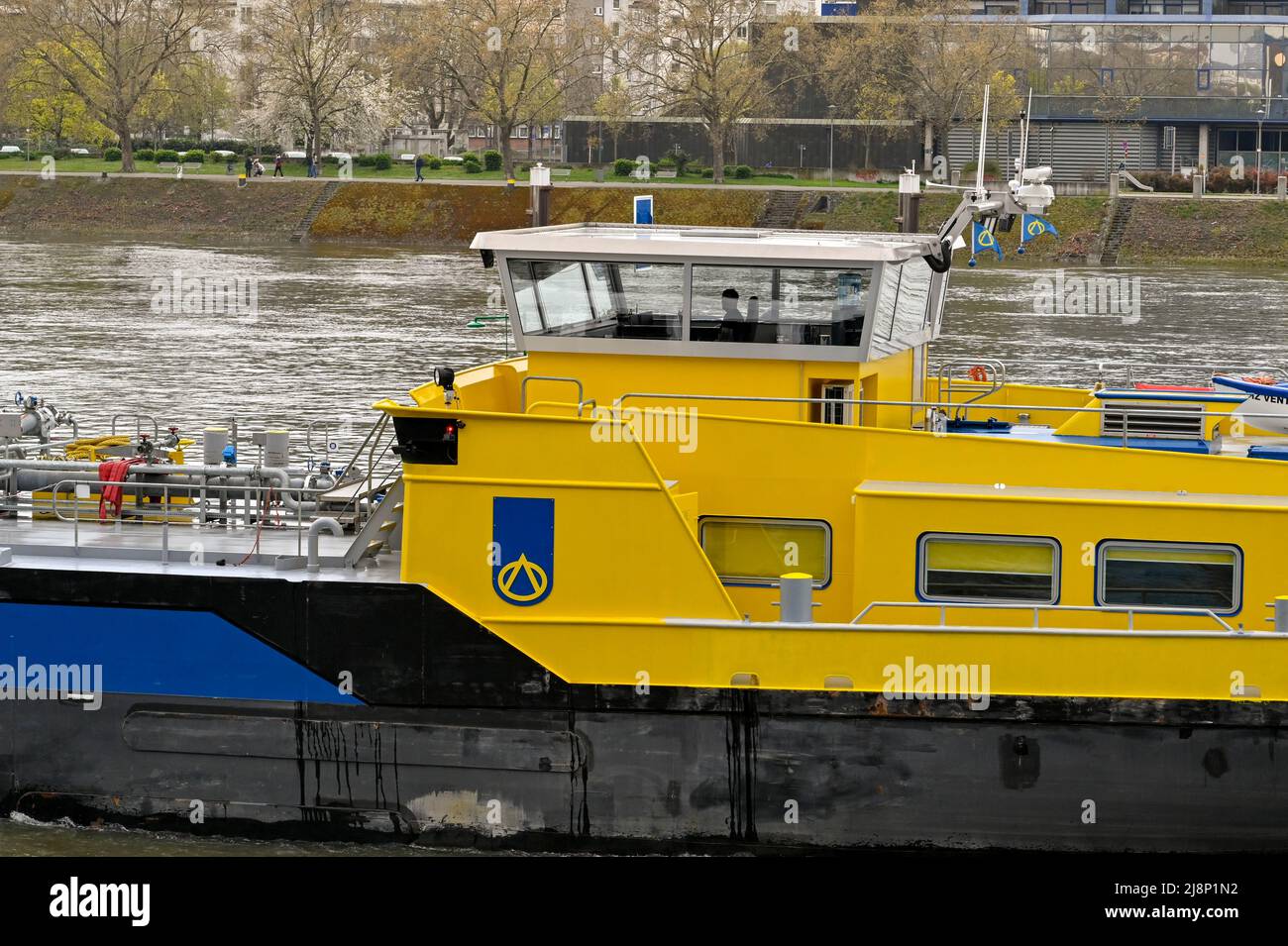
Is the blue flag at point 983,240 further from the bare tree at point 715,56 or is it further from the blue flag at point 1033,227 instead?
the bare tree at point 715,56

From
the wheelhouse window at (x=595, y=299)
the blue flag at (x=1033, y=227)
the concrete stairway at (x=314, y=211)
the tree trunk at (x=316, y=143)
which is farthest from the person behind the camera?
the tree trunk at (x=316, y=143)

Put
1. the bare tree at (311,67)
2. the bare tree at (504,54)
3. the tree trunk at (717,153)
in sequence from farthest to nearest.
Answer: the bare tree at (311,67) < the bare tree at (504,54) < the tree trunk at (717,153)

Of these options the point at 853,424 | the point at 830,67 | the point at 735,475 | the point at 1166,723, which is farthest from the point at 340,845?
the point at 830,67

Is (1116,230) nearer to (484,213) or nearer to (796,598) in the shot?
(484,213)

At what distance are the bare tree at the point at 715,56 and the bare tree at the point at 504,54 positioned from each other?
422 cm

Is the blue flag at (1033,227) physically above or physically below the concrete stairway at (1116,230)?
below

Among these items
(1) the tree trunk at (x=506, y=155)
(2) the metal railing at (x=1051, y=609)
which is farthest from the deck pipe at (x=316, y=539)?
(1) the tree trunk at (x=506, y=155)

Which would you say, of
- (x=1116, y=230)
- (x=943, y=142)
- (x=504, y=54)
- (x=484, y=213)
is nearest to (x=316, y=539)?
(x=1116, y=230)

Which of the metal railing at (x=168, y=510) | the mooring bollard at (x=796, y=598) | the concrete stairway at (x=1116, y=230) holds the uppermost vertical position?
the concrete stairway at (x=1116, y=230)

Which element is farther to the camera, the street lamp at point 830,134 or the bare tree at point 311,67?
the bare tree at point 311,67

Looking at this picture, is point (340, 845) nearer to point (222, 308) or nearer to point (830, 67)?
point (222, 308)

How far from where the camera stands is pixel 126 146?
88.4 metres

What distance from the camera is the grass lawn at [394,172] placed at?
81750 mm

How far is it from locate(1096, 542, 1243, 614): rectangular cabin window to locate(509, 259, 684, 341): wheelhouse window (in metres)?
3.61
